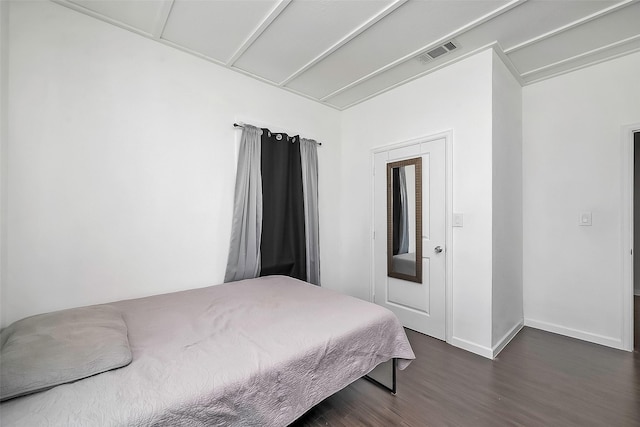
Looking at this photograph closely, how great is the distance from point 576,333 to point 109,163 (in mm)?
4544

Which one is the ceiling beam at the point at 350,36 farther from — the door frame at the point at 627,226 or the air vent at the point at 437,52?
the door frame at the point at 627,226

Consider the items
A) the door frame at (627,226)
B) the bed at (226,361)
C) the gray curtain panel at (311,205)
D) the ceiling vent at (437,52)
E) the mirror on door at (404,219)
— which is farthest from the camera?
the gray curtain panel at (311,205)

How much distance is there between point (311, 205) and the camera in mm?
3363

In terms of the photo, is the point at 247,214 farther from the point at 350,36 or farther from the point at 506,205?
the point at 506,205

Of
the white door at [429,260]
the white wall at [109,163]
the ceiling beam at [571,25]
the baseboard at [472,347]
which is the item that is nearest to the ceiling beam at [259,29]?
the white wall at [109,163]

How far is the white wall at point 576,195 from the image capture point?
2582mm

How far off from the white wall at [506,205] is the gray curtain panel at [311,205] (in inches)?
72.6

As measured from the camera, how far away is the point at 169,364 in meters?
1.21

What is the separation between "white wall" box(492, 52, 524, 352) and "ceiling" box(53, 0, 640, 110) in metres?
0.30

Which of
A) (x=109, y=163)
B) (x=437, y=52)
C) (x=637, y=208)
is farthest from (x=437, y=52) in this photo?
(x=637, y=208)

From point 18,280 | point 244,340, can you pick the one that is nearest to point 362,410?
point 244,340

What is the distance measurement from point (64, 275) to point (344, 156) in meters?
3.12

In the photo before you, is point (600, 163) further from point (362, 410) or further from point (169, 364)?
point (169, 364)

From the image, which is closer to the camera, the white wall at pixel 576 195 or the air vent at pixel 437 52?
the air vent at pixel 437 52
